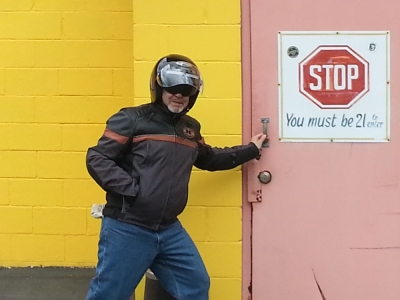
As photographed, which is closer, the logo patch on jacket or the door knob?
the logo patch on jacket

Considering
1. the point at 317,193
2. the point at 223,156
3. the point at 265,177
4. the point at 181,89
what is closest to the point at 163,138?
the point at 181,89

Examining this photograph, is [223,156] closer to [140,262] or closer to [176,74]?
[176,74]

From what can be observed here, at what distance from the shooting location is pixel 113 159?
322 cm

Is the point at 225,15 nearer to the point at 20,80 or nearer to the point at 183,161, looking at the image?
the point at 183,161

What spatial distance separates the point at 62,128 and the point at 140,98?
3.21 ft

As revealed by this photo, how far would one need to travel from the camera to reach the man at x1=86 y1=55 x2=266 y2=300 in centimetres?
321

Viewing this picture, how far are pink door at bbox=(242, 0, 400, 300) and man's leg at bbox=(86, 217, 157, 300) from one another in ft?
2.73

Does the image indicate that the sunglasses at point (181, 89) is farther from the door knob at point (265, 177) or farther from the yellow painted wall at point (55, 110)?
the yellow painted wall at point (55, 110)

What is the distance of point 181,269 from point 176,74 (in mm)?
1032

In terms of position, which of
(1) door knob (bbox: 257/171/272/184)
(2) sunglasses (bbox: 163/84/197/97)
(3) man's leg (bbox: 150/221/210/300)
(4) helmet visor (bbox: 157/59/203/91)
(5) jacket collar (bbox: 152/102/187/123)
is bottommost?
(3) man's leg (bbox: 150/221/210/300)

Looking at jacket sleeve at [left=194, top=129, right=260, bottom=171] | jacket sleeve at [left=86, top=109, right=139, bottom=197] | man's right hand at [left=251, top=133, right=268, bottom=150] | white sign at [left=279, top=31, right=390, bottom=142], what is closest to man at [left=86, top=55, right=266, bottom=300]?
jacket sleeve at [left=86, top=109, right=139, bottom=197]

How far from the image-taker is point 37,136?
180 inches

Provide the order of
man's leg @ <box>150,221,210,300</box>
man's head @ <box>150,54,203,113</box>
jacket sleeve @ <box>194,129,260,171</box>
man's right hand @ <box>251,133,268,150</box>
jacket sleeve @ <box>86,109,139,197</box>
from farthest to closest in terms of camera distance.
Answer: man's right hand @ <box>251,133,268,150</box> → jacket sleeve @ <box>194,129,260,171</box> → man's leg @ <box>150,221,210,300</box> → man's head @ <box>150,54,203,113</box> → jacket sleeve @ <box>86,109,139,197</box>

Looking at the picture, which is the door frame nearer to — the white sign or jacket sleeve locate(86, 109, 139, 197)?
Answer: the white sign
